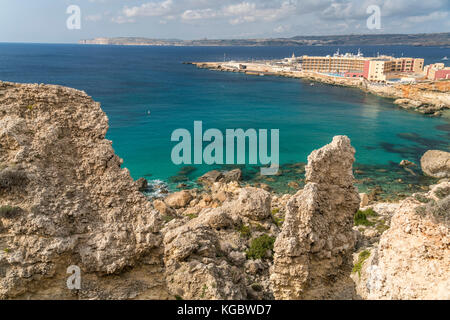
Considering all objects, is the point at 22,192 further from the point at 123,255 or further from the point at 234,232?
the point at 234,232

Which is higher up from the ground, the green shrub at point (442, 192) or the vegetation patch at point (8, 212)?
the vegetation patch at point (8, 212)

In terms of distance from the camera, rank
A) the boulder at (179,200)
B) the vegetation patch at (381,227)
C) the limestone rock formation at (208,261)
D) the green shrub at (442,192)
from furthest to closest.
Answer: the boulder at (179,200) → the vegetation patch at (381,227) → the green shrub at (442,192) → the limestone rock formation at (208,261)

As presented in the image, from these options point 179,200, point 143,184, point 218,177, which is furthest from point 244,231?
point 143,184

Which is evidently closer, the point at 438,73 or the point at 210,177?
the point at 210,177

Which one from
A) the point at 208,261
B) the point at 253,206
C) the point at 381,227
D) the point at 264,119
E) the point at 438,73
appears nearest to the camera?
the point at 208,261

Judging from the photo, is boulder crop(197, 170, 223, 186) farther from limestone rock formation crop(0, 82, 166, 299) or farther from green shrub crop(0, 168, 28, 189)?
green shrub crop(0, 168, 28, 189)

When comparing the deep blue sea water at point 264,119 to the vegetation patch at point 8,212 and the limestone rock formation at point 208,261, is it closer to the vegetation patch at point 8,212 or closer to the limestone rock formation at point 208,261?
the limestone rock formation at point 208,261

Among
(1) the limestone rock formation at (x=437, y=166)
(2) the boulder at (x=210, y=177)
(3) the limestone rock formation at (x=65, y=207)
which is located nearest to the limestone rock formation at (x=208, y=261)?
(3) the limestone rock formation at (x=65, y=207)

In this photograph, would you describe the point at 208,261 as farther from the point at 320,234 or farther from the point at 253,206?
the point at 253,206
